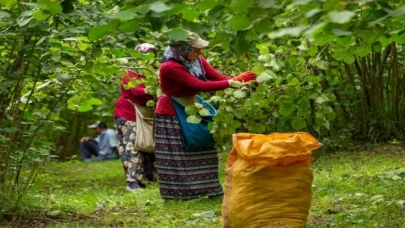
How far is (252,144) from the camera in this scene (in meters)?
4.79

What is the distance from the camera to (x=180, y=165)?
6.77 metres

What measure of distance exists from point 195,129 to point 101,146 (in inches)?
456

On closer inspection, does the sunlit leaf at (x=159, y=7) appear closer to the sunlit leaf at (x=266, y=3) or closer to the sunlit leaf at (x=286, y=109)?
the sunlit leaf at (x=266, y=3)

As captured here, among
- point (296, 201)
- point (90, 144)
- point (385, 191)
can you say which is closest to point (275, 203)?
point (296, 201)

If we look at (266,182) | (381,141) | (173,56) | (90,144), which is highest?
(173,56)

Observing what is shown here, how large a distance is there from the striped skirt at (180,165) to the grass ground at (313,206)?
0.38ft

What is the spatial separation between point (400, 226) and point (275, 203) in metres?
0.73

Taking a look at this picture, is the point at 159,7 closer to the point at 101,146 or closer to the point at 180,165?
the point at 180,165

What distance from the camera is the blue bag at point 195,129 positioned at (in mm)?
6520

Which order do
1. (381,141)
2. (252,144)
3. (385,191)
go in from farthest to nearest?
(381,141)
(385,191)
(252,144)

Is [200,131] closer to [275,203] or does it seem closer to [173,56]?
[173,56]

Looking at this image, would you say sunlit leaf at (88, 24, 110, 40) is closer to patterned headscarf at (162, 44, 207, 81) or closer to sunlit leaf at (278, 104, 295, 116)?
sunlit leaf at (278, 104, 295, 116)

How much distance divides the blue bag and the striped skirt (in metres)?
0.07

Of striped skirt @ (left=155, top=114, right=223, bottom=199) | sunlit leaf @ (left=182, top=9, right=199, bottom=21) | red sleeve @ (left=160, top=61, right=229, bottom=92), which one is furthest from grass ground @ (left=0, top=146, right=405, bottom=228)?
sunlit leaf @ (left=182, top=9, right=199, bottom=21)
